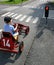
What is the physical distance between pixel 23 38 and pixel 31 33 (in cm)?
147

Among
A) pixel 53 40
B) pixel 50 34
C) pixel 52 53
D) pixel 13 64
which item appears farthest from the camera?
pixel 50 34

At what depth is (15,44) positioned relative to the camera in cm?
998

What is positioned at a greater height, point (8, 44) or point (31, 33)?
point (8, 44)

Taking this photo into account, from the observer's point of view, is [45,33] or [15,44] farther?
[45,33]

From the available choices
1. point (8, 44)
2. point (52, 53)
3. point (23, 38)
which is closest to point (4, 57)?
point (8, 44)

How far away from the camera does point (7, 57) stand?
9.41m

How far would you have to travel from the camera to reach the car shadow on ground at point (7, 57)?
8953mm

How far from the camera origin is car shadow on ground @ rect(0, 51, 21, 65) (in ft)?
29.4

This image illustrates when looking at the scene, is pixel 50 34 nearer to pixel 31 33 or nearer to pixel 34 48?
pixel 31 33

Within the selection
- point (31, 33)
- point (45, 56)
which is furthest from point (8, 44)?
point (31, 33)

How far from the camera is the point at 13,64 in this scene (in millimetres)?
8609

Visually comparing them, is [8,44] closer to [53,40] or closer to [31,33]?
[53,40]

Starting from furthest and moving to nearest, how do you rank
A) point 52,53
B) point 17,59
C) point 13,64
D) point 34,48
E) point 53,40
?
point 53,40 < point 34,48 < point 52,53 < point 17,59 < point 13,64

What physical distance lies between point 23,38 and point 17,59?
146 inches
